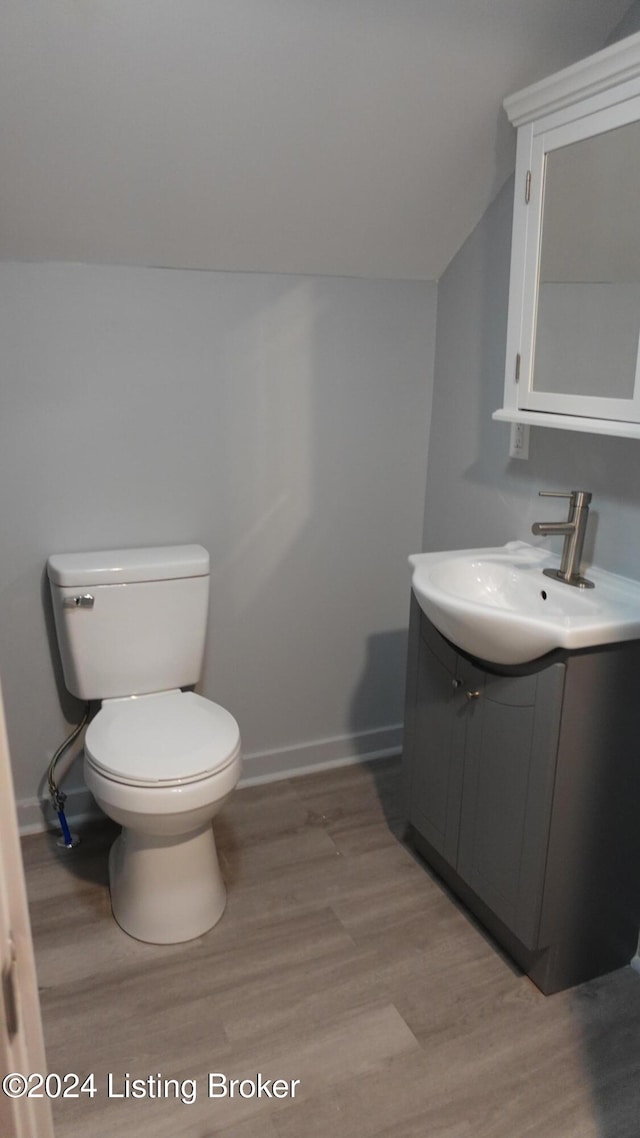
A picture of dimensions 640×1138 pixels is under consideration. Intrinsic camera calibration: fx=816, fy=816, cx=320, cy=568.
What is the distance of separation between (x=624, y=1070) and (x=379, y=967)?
531 millimetres

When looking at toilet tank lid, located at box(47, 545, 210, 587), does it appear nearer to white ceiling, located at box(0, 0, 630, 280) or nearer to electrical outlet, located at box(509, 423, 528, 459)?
white ceiling, located at box(0, 0, 630, 280)

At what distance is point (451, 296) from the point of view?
2428mm

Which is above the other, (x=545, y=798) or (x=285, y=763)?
(x=545, y=798)

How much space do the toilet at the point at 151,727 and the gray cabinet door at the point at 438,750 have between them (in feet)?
1.56

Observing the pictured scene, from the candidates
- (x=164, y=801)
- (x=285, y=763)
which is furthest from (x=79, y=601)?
(x=285, y=763)

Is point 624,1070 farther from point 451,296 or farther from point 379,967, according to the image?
point 451,296

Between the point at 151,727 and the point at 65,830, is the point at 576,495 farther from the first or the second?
the point at 65,830

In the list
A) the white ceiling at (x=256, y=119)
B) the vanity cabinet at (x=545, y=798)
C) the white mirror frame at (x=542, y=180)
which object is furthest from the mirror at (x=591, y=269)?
the vanity cabinet at (x=545, y=798)

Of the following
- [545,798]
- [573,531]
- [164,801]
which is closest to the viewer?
[545,798]

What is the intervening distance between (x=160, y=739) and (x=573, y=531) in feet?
3.49

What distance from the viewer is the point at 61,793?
7.50ft

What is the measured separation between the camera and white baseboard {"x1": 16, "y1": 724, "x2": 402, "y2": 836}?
2307 mm

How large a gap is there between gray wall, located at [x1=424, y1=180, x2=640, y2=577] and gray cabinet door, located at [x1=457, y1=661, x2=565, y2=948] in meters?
0.41

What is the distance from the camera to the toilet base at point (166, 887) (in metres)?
1.89
